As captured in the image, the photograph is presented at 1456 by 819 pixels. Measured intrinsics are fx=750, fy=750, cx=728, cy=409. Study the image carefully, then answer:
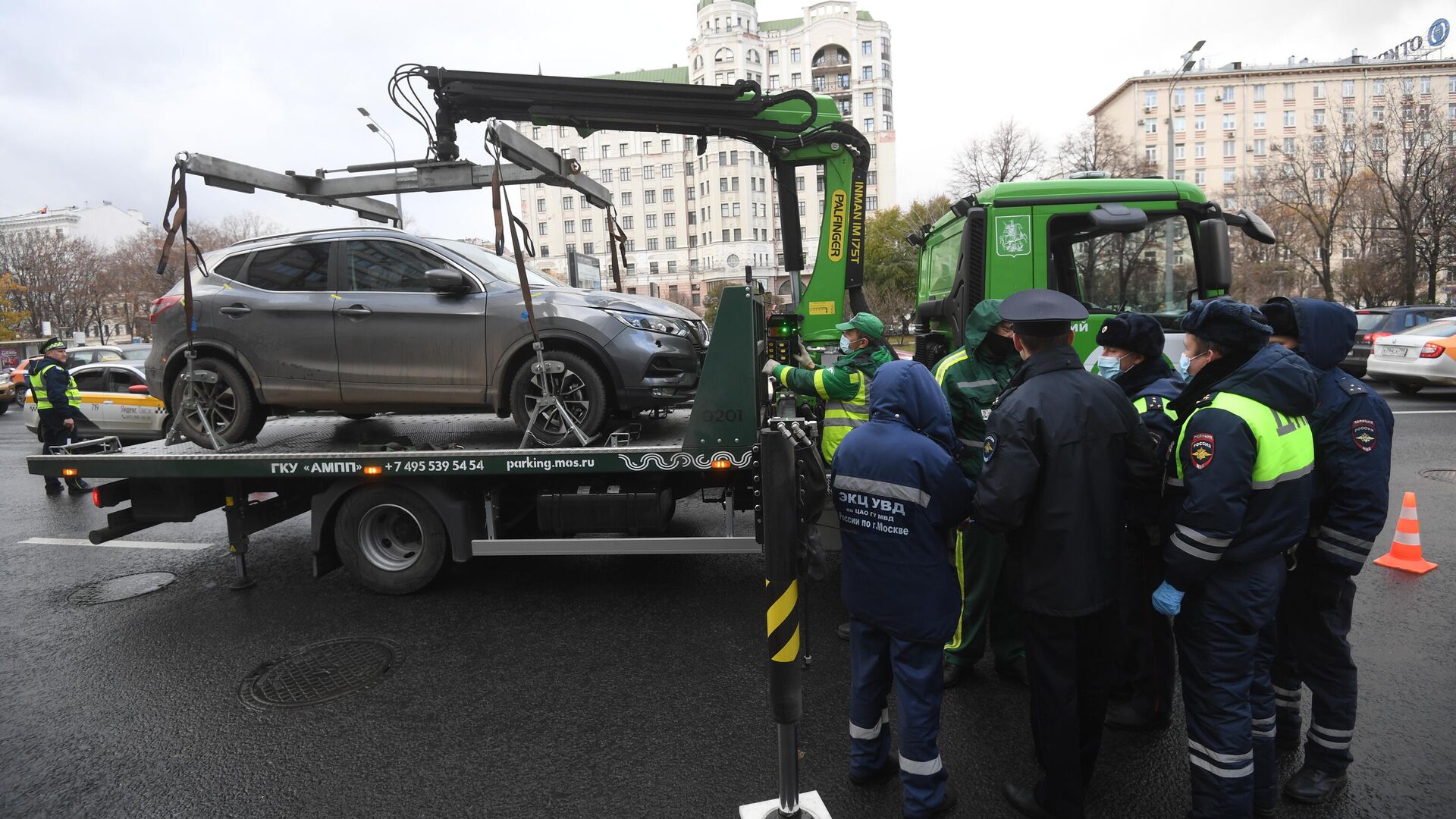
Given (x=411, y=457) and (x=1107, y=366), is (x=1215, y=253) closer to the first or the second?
(x=1107, y=366)

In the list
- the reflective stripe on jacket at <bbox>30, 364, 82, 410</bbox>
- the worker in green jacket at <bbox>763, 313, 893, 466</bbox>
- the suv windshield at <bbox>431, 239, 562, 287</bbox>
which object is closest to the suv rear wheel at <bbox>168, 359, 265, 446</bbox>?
the suv windshield at <bbox>431, 239, 562, 287</bbox>

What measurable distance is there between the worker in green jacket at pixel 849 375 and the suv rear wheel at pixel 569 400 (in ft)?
3.84

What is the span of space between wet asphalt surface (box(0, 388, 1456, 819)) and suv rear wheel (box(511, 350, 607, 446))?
0.96 m

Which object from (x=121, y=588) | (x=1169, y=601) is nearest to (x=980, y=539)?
(x=1169, y=601)

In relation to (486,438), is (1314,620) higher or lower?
lower

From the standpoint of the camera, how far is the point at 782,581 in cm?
249

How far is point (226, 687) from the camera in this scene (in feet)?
13.7

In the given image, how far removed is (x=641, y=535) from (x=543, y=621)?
846 millimetres

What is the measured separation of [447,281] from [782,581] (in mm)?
3733

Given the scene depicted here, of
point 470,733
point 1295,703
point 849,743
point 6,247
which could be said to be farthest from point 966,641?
point 6,247

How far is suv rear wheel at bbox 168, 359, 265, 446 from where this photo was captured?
5488mm

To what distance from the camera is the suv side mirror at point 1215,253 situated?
4949mm

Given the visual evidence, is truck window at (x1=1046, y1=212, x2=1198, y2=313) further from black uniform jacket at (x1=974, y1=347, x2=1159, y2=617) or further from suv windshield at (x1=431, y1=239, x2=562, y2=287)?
→ suv windshield at (x1=431, y1=239, x2=562, y2=287)

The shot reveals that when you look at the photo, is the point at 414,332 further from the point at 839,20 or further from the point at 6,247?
the point at 839,20
